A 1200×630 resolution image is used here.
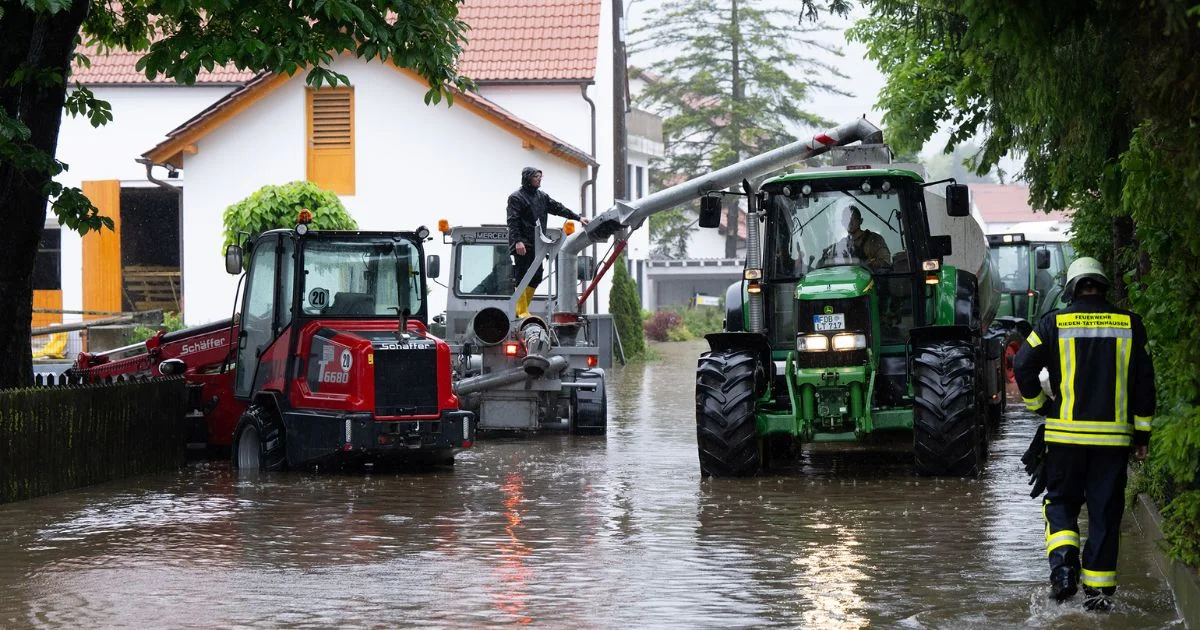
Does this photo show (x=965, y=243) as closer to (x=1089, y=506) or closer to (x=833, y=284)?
(x=833, y=284)

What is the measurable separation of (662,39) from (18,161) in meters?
60.3

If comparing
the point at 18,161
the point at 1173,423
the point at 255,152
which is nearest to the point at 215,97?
A: the point at 255,152

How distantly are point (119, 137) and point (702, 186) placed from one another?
2573 centimetres

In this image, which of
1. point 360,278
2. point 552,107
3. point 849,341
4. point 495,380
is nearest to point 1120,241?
point 849,341

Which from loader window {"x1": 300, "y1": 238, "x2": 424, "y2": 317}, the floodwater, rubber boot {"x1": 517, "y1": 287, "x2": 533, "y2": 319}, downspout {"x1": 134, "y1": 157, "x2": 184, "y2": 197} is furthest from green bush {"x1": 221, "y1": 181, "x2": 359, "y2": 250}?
the floodwater

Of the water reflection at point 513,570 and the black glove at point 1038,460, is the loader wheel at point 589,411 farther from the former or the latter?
the black glove at point 1038,460

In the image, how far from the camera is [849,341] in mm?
14602

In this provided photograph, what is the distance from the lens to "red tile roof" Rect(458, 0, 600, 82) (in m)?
39.8

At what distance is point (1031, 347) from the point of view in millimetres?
9117

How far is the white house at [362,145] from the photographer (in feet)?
120

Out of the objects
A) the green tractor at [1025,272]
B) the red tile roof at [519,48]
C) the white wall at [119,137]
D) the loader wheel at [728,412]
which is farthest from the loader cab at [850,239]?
the white wall at [119,137]

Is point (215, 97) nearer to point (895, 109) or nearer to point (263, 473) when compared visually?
point (895, 109)

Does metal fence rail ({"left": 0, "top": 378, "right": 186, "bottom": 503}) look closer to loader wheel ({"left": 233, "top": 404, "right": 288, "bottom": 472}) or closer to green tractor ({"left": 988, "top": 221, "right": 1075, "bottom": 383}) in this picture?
loader wheel ({"left": 233, "top": 404, "right": 288, "bottom": 472})

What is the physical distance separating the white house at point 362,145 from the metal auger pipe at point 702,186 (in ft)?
52.8
